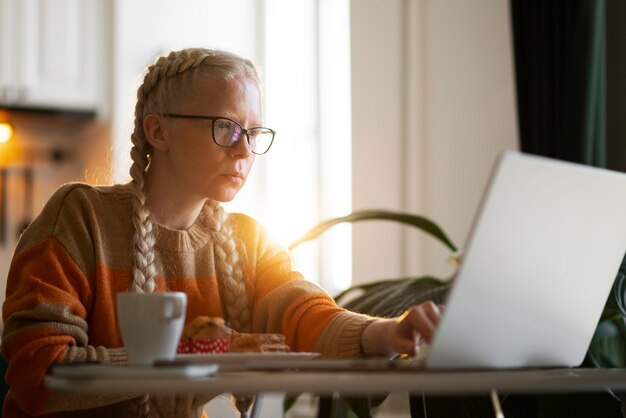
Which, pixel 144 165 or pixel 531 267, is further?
pixel 144 165

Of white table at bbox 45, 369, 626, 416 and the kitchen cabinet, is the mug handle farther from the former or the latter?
the kitchen cabinet

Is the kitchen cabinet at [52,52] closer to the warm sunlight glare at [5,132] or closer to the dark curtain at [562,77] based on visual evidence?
the warm sunlight glare at [5,132]

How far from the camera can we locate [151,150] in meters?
1.60

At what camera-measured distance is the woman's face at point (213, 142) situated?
1.46m

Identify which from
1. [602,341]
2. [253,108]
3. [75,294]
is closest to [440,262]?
[602,341]

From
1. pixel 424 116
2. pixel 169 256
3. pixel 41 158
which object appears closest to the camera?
pixel 169 256

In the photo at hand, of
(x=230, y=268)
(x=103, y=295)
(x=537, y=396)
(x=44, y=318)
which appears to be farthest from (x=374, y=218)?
(x=44, y=318)

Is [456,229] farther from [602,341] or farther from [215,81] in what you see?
[215,81]

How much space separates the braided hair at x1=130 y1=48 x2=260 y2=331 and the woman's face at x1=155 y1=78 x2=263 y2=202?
0.09ft

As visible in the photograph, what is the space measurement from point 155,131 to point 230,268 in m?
0.26

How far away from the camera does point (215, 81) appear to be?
1488mm

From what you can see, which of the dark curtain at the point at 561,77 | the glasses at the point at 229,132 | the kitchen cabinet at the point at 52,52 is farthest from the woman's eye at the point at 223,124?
the kitchen cabinet at the point at 52,52

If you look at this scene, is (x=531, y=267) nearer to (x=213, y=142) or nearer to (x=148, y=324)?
(x=148, y=324)

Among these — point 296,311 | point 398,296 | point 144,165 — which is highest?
point 144,165
